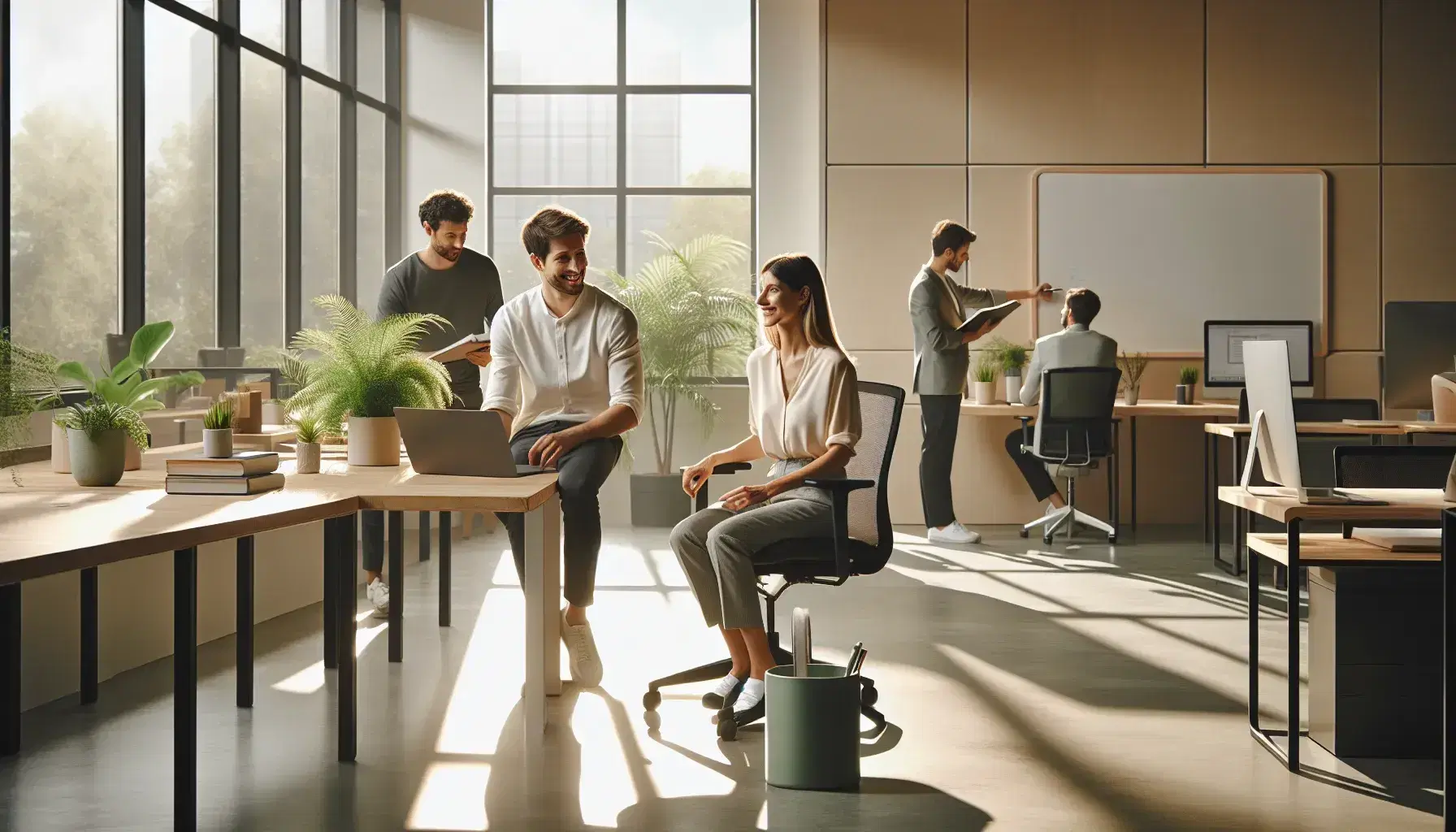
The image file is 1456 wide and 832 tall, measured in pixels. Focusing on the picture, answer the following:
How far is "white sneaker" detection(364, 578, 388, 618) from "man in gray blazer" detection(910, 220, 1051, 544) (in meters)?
3.43

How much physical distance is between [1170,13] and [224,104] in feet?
19.6

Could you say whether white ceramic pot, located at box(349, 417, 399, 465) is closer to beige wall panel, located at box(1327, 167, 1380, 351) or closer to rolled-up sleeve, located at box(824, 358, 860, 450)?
rolled-up sleeve, located at box(824, 358, 860, 450)

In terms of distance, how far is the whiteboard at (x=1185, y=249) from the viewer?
8.59 m

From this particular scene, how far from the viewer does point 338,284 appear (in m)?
8.20

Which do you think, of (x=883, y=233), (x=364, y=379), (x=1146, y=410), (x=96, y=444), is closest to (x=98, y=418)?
(x=96, y=444)

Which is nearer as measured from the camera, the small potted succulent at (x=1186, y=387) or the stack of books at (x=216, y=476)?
the stack of books at (x=216, y=476)

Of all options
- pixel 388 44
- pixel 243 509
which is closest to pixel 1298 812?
pixel 243 509

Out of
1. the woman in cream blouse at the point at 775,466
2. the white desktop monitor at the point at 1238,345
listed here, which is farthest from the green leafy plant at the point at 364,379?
the white desktop monitor at the point at 1238,345

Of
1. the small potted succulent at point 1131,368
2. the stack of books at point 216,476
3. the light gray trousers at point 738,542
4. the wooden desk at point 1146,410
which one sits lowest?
the light gray trousers at point 738,542

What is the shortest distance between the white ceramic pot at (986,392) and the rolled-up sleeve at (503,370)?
4603 mm

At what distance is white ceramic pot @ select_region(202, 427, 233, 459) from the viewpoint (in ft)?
10.1

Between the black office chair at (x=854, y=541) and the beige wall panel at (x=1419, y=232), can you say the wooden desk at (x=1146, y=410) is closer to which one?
the beige wall panel at (x=1419, y=232)

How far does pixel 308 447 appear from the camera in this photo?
345 cm

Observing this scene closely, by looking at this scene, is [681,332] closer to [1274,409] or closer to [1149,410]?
[1149,410]
